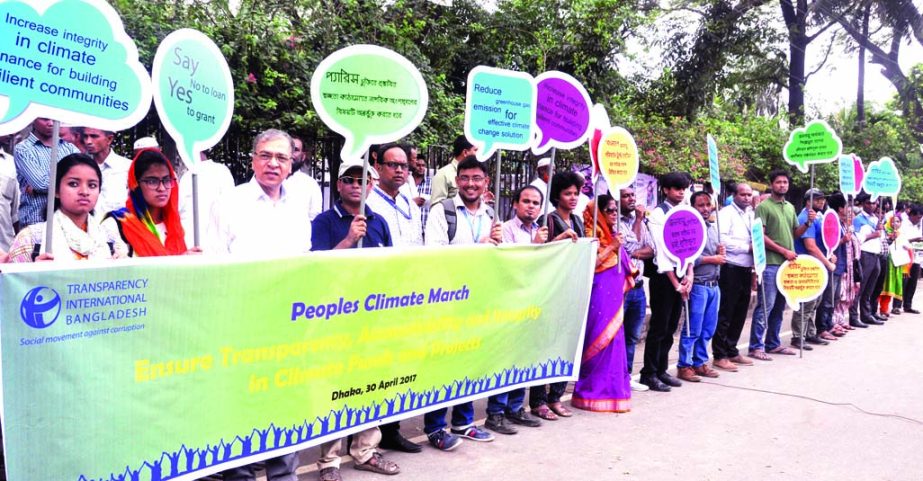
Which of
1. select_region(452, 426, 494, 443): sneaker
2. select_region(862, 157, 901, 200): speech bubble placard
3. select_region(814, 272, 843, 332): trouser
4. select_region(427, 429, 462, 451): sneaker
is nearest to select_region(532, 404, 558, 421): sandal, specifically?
select_region(452, 426, 494, 443): sneaker

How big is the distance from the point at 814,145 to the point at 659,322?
3.43 m

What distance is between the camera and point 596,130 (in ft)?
20.3

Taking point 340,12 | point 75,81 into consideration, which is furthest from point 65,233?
point 340,12

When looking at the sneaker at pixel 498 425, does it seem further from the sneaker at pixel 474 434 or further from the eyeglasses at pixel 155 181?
the eyeglasses at pixel 155 181

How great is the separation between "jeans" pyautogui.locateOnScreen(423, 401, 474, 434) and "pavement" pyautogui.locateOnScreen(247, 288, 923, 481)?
14cm

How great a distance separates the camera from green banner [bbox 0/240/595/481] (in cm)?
294

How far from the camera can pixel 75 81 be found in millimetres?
3164

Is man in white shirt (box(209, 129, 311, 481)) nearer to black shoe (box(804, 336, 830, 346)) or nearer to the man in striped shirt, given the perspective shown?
the man in striped shirt

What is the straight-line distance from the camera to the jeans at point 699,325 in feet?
22.5

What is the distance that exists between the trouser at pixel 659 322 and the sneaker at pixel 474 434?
2042 millimetres

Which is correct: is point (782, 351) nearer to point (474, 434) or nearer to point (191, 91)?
point (474, 434)

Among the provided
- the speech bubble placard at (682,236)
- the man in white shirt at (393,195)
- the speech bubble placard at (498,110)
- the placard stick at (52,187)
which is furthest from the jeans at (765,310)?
the placard stick at (52,187)

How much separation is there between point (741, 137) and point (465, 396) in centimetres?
1471

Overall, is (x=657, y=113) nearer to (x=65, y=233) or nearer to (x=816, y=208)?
(x=816, y=208)
